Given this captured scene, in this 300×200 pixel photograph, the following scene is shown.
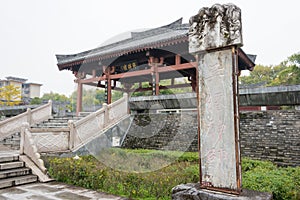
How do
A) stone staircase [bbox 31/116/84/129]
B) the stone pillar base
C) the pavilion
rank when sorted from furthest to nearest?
the pavilion, stone staircase [bbox 31/116/84/129], the stone pillar base

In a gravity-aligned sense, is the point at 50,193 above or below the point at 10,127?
below

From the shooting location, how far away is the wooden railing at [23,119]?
10828mm

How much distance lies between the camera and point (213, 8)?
358cm

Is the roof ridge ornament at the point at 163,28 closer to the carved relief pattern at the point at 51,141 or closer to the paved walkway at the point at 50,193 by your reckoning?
the carved relief pattern at the point at 51,141

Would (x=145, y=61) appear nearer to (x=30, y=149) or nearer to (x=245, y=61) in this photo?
(x=245, y=61)

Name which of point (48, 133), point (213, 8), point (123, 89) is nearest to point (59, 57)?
point (123, 89)

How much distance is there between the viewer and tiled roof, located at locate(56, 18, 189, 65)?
11.1 m

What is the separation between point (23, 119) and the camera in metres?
11.6

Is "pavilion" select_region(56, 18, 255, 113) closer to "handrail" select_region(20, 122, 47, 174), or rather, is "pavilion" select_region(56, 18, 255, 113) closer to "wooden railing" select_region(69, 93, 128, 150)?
"wooden railing" select_region(69, 93, 128, 150)

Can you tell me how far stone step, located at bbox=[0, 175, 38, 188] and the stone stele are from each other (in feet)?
17.7

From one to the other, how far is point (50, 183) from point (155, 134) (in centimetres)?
434

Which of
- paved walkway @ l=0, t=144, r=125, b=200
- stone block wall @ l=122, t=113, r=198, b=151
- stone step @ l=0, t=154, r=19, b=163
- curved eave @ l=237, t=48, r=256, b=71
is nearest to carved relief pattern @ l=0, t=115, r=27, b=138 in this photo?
stone step @ l=0, t=154, r=19, b=163

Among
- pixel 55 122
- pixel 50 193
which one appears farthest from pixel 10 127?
pixel 50 193

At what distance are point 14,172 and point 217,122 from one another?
568 cm
